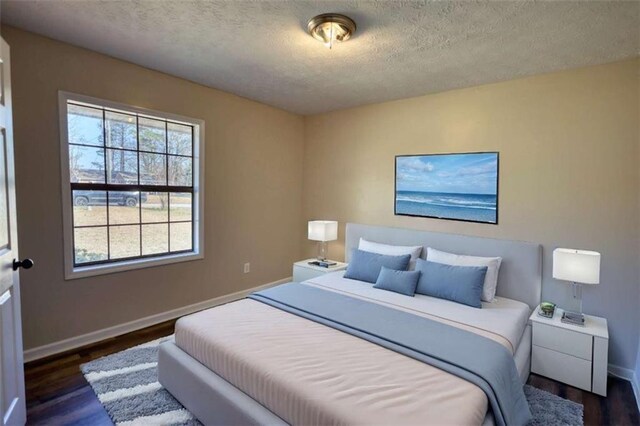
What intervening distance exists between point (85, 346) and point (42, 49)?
2404mm

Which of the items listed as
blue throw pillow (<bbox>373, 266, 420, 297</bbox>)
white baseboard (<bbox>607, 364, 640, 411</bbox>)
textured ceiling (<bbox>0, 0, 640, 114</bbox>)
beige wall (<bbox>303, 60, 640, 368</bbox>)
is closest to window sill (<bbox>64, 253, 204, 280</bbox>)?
textured ceiling (<bbox>0, 0, 640, 114</bbox>)

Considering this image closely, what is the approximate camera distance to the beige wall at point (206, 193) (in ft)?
8.03

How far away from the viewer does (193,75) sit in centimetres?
315

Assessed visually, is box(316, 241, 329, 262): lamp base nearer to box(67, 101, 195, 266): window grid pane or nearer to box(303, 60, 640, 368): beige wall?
box(303, 60, 640, 368): beige wall

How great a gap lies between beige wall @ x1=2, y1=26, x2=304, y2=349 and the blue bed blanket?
1.32 meters

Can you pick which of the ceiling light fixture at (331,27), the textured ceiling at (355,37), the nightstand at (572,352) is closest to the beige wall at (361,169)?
the textured ceiling at (355,37)

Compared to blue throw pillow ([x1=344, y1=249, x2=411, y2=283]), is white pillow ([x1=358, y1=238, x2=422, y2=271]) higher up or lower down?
higher up

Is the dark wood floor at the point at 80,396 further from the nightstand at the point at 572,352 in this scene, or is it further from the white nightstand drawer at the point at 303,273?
the white nightstand drawer at the point at 303,273

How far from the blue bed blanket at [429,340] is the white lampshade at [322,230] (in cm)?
134

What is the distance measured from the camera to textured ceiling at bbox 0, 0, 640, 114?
1.95 meters

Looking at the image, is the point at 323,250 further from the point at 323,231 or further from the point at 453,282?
the point at 453,282

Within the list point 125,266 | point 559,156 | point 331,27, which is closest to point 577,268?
point 559,156

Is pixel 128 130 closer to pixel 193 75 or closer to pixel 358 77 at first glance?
pixel 193 75

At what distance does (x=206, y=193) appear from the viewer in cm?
360
